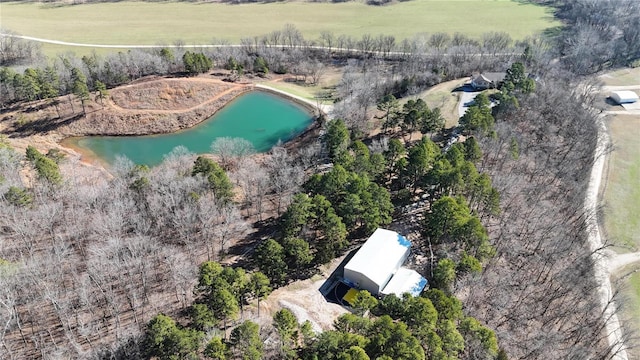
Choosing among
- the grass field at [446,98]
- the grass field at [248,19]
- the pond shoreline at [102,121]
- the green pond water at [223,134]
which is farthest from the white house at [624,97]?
the green pond water at [223,134]

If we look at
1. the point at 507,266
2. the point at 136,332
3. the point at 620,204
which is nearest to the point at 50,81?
the point at 136,332

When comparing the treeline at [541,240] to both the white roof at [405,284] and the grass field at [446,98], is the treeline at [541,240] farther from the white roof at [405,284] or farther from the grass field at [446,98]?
the grass field at [446,98]

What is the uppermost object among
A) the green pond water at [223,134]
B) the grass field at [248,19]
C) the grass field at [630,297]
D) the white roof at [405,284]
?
the grass field at [248,19]

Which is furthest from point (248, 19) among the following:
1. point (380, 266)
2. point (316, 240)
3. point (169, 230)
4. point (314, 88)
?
point (380, 266)

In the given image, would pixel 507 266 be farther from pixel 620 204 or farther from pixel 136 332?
pixel 136 332

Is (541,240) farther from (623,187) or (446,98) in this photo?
(446,98)

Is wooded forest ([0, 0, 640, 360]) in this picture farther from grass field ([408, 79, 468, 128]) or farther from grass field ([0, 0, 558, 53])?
grass field ([0, 0, 558, 53])
